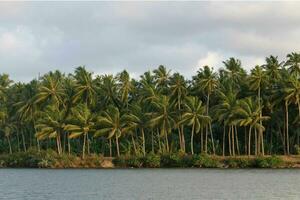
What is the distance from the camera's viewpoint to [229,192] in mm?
41500

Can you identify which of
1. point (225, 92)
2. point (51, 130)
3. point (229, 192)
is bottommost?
point (229, 192)

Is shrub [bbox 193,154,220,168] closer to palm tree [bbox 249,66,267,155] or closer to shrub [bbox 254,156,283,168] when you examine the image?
shrub [bbox 254,156,283,168]

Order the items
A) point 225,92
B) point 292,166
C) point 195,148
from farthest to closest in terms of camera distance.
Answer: point 195,148 < point 225,92 < point 292,166

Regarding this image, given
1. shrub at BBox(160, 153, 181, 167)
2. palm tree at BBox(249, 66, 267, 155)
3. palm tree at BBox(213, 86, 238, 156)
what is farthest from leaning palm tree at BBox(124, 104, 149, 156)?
palm tree at BBox(249, 66, 267, 155)

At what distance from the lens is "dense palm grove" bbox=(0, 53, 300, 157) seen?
78.2 meters

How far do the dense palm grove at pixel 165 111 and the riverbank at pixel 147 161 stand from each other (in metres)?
2.77

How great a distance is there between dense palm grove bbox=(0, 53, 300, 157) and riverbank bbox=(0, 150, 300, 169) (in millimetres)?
2770

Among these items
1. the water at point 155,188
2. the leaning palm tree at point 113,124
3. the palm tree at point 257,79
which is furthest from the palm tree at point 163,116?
the water at point 155,188

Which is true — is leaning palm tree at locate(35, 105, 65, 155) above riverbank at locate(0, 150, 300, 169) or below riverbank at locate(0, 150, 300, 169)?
above

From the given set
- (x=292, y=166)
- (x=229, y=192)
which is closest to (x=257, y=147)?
(x=292, y=166)

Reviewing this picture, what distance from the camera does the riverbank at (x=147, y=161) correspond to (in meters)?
74.2

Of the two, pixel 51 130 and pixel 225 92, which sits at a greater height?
pixel 225 92

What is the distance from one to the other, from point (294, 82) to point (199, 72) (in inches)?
548

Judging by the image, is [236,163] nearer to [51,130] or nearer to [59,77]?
[51,130]
